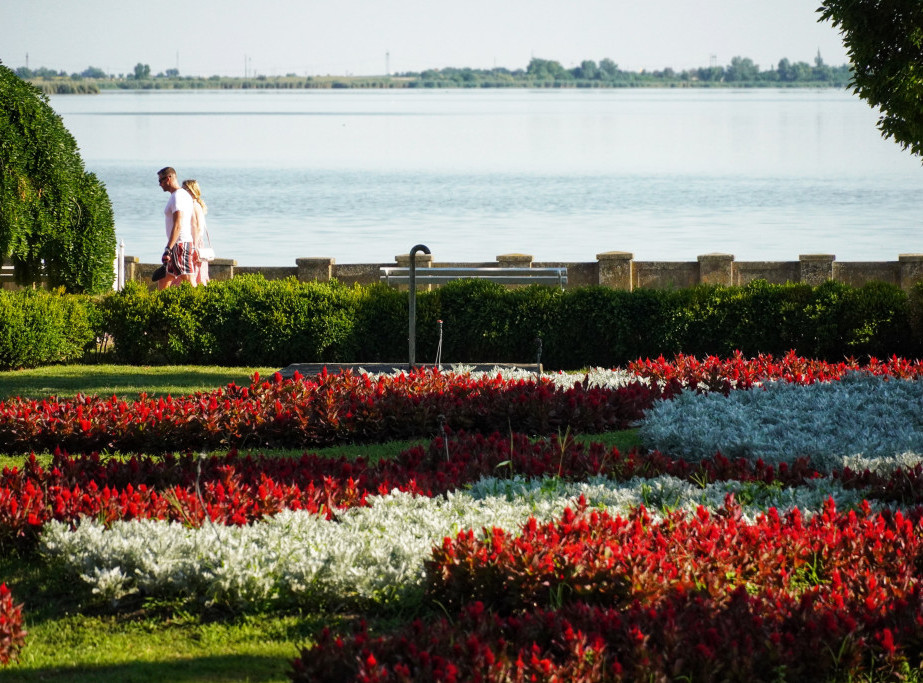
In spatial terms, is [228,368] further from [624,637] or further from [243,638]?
[624,637]

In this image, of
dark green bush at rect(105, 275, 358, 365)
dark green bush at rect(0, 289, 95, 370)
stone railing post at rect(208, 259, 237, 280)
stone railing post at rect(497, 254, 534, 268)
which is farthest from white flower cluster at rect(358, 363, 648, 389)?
stone railing post at rect(208, 259, 237, 280)

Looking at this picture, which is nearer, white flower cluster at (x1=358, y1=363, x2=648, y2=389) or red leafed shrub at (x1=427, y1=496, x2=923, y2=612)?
red leafed shrub at (x1=427, y1=496, x2=923, y2=612)

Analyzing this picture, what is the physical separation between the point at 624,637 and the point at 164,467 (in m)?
3.48

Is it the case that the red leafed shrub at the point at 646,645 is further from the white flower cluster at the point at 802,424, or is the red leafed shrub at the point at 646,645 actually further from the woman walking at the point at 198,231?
the woman walking at the point at 198,231

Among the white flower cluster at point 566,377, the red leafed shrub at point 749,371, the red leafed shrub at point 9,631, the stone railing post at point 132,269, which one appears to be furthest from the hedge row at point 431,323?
the red leafed shrub at point 9,631

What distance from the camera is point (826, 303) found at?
12.4 m

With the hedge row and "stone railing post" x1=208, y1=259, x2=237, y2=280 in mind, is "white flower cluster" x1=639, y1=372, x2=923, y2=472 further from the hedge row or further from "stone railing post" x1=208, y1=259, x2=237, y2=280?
"stone railing post" x1=208, y1=259, x2=237, y2=280

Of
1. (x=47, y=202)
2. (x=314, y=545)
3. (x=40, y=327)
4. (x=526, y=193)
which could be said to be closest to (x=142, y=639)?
(x=314, y=545)

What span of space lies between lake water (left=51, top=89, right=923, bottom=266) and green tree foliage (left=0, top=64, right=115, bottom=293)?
62.2ft

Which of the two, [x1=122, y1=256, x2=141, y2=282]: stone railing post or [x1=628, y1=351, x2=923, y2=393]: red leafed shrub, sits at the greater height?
[x1=122, y1=256, x2=141, y2=282]: stone railing post

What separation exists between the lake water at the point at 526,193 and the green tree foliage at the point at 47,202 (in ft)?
62.2

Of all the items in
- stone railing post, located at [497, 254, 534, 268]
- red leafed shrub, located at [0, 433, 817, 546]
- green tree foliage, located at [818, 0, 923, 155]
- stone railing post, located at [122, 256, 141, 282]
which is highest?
green tree foliage, located at [818, 0, 923, 155]

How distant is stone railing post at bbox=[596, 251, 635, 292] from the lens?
16.5 m

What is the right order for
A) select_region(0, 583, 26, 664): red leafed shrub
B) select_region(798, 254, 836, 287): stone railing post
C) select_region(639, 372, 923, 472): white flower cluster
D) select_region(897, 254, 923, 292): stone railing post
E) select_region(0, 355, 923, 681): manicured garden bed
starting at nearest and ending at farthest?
select_region(0, 355, 923, 681): manicured garden bed → select_region(0, 583, 26, 664): red leafed shrub → select_region(639, 372, 923, 472): white flower cluster → select_region(897, 254, 923, 292): stone railing post → select_region(798, 254, 836, 287): stone railing post
